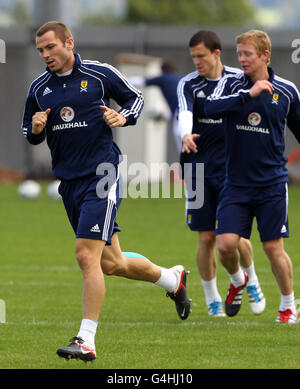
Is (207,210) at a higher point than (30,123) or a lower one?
lower

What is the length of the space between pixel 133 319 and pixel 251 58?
257cm

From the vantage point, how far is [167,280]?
8398 mm

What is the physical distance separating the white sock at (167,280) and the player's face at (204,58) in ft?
6.42

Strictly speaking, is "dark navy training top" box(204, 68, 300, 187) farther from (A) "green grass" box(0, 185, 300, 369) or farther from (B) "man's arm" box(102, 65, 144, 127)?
(A) "green grass" box(0, 185, 300, 369)

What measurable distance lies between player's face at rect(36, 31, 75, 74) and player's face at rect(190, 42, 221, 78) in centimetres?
185

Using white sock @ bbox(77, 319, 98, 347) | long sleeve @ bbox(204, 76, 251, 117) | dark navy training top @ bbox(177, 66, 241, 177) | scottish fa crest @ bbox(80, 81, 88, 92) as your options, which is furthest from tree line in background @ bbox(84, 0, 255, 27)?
white sock @ bbox(77, 319, 98, 347)

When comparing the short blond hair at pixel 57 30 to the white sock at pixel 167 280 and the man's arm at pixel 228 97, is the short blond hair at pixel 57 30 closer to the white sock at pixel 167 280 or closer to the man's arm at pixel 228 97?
the man's arm at pixel 228 97

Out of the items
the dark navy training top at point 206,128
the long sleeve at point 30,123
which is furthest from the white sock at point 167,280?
the long sleeve at point 30,123

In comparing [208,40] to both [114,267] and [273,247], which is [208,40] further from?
[114,267]

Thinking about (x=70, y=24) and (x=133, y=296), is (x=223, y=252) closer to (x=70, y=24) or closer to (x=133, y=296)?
(x=133, y=296)

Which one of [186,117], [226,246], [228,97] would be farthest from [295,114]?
[226,246]

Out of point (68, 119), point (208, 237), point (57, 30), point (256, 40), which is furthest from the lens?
point (208, 237)

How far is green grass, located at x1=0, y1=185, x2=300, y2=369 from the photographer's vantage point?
6914 millimetres
